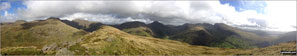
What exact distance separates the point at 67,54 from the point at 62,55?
7.02 m

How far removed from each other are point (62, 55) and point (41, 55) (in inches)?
944

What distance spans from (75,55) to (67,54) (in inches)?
290

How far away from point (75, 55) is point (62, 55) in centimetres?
1160

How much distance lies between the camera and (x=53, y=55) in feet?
643

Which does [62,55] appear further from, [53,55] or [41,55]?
[41,55]

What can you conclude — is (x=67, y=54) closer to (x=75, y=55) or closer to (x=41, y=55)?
(x=75, y=55)

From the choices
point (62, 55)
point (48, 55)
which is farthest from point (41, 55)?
point (62, 55)

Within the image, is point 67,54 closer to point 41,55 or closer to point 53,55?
point 53,55

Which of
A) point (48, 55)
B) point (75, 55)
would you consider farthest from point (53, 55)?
point (75, 55)

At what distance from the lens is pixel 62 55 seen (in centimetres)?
19150

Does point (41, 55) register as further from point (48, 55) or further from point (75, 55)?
point (75, 55)

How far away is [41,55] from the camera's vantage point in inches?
7849

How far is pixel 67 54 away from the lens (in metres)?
198

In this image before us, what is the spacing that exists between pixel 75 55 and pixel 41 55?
104 feet
